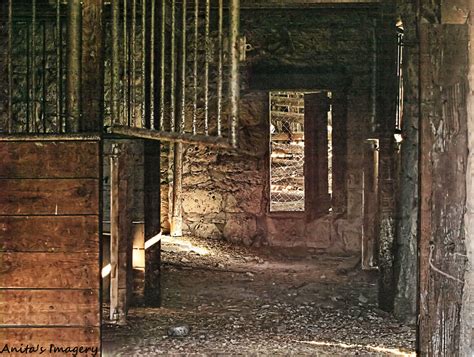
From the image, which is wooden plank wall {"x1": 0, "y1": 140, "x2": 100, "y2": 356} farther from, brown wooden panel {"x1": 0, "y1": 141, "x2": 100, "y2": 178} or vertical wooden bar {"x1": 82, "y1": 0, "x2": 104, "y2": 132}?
vertical wooden bar {"x1": 82, "y1": 0, "x2": 104, "y2": 132}

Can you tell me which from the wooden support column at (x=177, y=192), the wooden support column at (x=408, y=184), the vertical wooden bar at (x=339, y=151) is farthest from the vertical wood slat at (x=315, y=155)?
the wooden support column at (x=408, y=184)

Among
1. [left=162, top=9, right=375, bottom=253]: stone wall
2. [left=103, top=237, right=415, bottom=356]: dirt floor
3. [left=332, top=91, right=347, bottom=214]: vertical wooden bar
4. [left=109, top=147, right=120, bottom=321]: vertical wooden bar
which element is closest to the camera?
[left=103, top=237, right=415, bottom=356]: dirt floor

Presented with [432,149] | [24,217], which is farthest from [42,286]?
[432,149]

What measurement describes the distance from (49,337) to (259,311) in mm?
2774

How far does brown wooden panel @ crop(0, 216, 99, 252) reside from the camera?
310 cm

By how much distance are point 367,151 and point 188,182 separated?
2.33m

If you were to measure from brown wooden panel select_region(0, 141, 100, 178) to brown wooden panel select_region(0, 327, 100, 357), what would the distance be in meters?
0.71

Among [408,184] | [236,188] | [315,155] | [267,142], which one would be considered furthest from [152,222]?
[315,155]

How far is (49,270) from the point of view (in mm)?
3100

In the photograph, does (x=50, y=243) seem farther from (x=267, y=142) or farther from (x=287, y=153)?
(x=287, y=153)

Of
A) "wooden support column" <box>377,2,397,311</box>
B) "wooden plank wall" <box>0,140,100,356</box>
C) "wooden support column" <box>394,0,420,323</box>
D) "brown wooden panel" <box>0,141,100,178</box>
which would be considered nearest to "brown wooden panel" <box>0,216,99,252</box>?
"wooden plank wall" <box>0,140,100,356</box>

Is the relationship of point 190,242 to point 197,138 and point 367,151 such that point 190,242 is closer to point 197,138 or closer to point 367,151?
point 367,151

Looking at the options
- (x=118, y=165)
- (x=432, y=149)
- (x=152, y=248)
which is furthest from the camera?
(x=152, y=248)

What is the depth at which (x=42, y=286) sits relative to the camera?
3.10 metres
